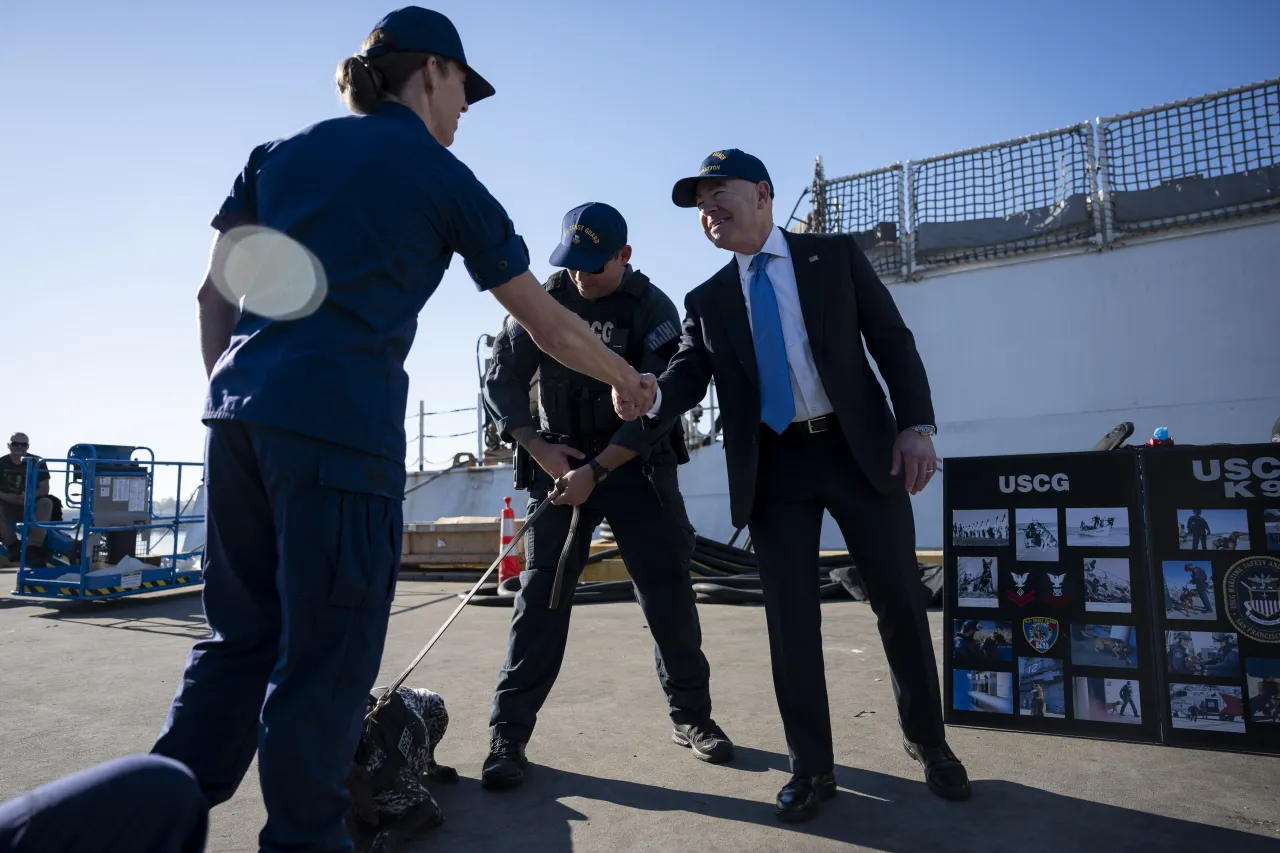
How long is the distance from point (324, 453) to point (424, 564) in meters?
11.2

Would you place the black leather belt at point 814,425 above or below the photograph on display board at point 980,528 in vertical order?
above

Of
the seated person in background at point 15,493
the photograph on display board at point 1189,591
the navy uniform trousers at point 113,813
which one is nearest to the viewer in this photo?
the navy uniform trousers at point 113,813

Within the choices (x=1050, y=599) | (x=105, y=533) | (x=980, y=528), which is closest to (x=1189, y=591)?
(x=1050, y=599)

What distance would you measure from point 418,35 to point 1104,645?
9.73ft

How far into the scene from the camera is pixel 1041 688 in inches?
122

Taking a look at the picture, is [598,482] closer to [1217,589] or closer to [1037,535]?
[1037,535]

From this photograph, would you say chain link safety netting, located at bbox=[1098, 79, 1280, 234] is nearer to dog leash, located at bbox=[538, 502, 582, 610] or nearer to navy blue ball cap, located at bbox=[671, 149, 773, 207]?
navy blue ball cap, located at bbox=[671, 149, 773, 207]

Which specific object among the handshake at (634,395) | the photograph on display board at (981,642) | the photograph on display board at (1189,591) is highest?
the handshake at (634,395)

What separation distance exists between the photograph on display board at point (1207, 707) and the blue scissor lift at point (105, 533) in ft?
28.4

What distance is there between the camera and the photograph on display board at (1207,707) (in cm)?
283

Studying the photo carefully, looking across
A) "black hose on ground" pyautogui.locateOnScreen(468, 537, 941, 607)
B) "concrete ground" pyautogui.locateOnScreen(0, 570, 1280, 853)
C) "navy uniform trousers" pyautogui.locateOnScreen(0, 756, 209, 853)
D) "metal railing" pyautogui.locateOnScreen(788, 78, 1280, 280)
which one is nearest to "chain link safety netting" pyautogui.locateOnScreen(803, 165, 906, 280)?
"metal railing" pyautogui.locateOnScreen(788, 78, 1280, 280)

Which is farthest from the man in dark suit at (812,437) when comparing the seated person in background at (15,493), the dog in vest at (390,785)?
the seated person in background at (15,493)

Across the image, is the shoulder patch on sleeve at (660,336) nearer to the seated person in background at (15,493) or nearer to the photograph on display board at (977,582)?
the photograph on display board at (977,582)

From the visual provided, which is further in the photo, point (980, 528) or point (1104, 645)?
point (980, 528)
